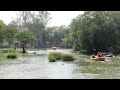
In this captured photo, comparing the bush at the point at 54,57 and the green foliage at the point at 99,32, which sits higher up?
the green foliage at the point at 99,32

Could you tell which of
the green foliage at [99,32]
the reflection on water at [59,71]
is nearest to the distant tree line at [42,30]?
the green foliage at [99,32]

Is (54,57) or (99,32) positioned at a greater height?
(99,32)

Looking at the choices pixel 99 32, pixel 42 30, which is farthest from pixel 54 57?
pixel 42 30

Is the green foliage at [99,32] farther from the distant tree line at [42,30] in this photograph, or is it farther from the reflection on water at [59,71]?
the distant tree line at [42,30]

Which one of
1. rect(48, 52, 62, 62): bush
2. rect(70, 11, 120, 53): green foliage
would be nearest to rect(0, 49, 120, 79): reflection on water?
rect(48, 52, 62, 62): bush

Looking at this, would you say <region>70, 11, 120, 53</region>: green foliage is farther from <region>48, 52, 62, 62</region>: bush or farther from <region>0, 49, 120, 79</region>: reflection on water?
<region>0, 49, 120, 79</region>: reflection on water

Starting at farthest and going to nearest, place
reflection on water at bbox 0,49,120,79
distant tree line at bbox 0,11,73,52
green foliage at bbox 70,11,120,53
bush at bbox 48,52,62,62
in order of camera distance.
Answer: distant tree line at bbox 0,11,73,52, green foliage at bbox 70,11,120,53, bush at bbox 48,52,62,62, reflection on water at bbox 0,49,120,79

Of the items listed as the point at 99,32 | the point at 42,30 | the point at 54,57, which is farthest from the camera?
the point at 42,30

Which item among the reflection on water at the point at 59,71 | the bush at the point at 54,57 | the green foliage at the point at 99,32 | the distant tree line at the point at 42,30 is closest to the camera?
the reflection on water at the point at 59,71

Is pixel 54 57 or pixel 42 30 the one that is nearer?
pixel 54 57

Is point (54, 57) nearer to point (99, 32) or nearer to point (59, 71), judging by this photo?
point (59, 71)

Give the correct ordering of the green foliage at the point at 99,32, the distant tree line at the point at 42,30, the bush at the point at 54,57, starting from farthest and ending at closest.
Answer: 1. the distant tree line at the point at 42,30
2. the green foliage at the point at 99,32
3. the bush at the point at 54,57
